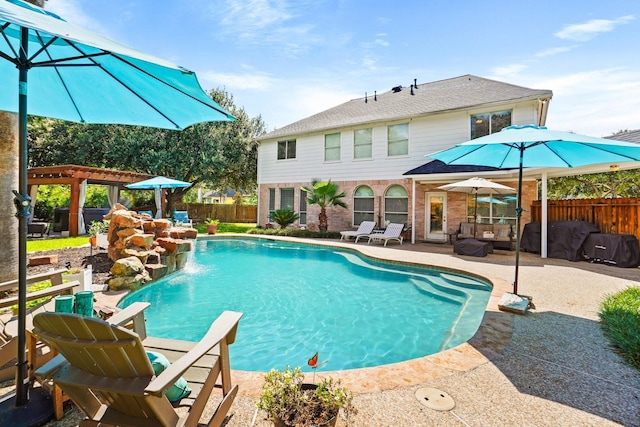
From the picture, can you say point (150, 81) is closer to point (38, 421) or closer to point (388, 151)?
point (38, 421)

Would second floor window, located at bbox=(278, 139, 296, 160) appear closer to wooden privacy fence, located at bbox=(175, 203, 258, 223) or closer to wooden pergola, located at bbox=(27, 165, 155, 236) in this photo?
wooden pergola, located at bbox=(27, 165, 155, 236)

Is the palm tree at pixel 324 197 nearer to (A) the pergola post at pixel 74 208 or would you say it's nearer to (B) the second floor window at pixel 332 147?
(B) the second floor window at pixel 332 147

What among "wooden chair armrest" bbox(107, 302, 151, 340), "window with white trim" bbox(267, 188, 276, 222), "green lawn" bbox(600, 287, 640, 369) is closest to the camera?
"wooden chair armrest" bbox(107, 302, 151, 340)

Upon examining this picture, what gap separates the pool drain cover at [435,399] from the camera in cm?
239

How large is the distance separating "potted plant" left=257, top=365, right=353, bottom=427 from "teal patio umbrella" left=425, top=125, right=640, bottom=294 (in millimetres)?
4087

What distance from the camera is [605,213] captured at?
933cm

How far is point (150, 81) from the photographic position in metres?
2.88

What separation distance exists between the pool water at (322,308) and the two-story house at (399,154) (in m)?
5.80

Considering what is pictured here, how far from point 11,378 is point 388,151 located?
14.6 metres

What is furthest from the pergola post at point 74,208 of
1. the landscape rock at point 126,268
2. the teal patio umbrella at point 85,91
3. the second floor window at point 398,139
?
the second floor window at point 398,139

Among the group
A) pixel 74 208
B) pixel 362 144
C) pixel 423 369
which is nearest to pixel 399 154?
pixel 362 144

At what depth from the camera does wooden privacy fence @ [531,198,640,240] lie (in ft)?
28.6

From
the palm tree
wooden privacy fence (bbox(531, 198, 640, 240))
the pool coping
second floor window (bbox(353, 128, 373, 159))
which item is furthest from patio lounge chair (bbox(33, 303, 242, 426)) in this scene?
second floor window (bbox(353, 128, 373, 159))

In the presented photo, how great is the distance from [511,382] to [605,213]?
9.71 metres
